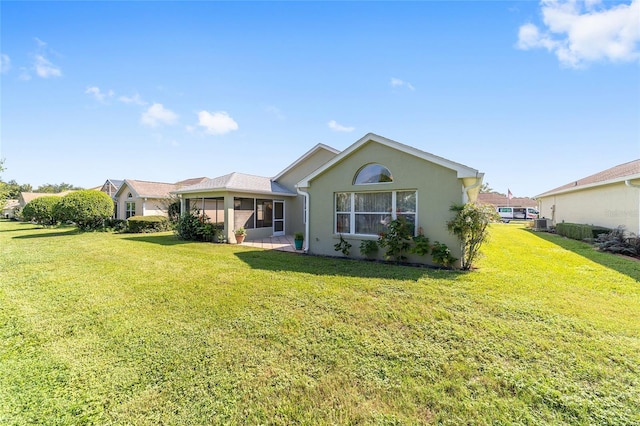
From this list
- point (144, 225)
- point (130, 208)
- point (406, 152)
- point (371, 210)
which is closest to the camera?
point (406, 152)

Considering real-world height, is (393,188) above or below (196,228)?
above

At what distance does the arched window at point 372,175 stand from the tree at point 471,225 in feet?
8.42

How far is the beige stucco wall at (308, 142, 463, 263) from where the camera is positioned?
8781 mm

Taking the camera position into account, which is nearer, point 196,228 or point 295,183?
point 196,228

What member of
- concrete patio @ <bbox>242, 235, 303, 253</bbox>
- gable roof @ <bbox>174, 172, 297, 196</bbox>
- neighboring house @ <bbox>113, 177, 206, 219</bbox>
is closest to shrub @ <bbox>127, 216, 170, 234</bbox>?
neighboring house @ <bbox>113, 177, 206, 219</bbox>

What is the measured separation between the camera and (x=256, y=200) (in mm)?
16312

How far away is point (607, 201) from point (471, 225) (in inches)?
529

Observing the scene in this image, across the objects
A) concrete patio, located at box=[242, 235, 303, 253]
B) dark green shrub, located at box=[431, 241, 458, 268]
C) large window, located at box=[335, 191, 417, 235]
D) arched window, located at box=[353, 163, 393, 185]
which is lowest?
concrete patio, located at box=[242, 235, 303, 253]

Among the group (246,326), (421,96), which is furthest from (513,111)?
(246,326)

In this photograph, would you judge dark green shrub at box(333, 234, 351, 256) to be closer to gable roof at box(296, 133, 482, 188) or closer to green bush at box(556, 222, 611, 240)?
gable roof at box(296, 133, 482, 188)

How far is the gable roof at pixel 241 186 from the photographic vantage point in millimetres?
14594

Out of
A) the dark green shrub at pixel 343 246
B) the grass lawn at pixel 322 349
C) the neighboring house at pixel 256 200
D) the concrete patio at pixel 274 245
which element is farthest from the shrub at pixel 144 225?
the dark green shrub at pixel 343 246

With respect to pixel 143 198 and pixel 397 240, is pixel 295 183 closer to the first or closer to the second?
pixel 397 240

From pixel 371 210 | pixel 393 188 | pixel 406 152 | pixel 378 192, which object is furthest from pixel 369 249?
pixel 406 152
